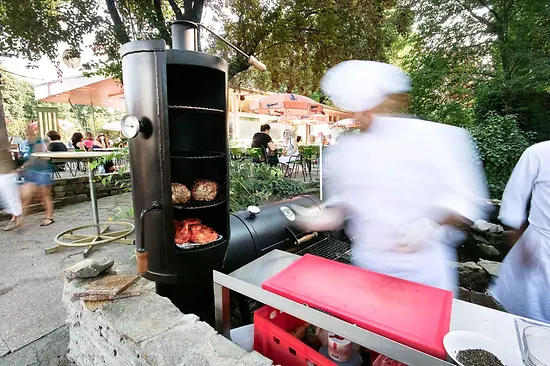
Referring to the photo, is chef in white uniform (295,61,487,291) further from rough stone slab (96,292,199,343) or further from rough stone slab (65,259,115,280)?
rough stone slab (65,259,115,280)

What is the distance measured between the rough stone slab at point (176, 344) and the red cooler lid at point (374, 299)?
46 cm

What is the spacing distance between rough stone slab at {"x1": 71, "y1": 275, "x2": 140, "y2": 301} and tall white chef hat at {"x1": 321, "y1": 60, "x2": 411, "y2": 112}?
1873 mm

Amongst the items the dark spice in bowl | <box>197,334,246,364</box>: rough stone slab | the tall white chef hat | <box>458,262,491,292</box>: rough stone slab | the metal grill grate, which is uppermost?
the tall white chef hat

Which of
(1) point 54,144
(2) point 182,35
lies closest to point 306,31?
(2) point 182,35

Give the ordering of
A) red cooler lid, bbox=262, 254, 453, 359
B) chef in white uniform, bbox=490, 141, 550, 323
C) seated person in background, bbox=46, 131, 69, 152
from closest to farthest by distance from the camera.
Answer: red cooler lid, bbox=262, 254, 453, 359, chef in white uniform, bbox=490, 141, 550, 323, seated person in background, bbox=46, 131, 69, 152

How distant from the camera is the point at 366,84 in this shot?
1.76 meters

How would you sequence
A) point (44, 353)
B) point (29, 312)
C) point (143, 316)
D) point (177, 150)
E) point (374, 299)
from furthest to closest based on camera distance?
point (29, 312), point (177, 150), point (44, 353), point (143, 316), point (374, 299)

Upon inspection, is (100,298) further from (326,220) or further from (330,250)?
(330,250)

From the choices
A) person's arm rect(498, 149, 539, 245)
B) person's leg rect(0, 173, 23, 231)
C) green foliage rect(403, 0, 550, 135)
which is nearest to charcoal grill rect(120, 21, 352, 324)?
person's arm rect(498, 149, 539, 245)

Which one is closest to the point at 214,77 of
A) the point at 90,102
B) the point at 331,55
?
the point at 331,55

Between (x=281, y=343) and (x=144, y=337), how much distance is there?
70cm

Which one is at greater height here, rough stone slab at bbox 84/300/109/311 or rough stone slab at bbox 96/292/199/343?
rough stone slab at bbox 96/292/199/343

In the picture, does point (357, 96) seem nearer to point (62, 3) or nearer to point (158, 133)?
point (158, 133)

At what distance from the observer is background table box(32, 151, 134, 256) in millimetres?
3521
